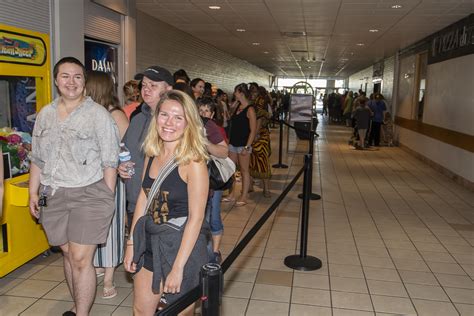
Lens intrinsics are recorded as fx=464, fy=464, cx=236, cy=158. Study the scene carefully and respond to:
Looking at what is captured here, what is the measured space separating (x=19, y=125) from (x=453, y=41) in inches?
325

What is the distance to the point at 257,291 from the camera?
352 centimetres

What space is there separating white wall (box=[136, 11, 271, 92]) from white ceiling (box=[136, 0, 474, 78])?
21 centimetres

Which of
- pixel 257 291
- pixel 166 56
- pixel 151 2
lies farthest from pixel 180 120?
pixel 166 56

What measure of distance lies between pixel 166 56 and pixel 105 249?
7325 mm

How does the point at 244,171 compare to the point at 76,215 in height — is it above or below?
below

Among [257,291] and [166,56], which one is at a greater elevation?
[166,56]

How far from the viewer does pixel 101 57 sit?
6.56 m

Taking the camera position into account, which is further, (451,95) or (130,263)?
(451,95)

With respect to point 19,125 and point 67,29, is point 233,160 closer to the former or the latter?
point 67,29

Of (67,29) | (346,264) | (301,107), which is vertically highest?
(67,29)

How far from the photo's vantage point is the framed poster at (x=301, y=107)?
434 inches

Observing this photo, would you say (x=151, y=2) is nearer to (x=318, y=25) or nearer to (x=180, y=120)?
(x=318, y=25)

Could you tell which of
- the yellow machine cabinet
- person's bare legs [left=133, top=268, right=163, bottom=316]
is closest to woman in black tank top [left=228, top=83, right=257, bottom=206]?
the yellow machine cabinet

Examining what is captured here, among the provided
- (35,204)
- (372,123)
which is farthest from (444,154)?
(35,204)
